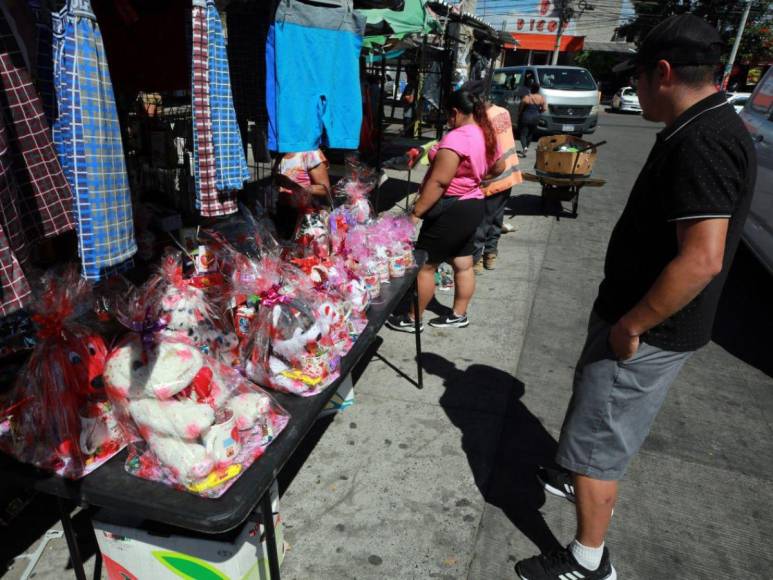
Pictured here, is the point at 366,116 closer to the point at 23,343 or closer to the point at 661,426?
the point at 661,426

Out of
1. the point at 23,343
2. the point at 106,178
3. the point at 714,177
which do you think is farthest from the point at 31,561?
the point at 714,177

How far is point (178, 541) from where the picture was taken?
5.54 ft

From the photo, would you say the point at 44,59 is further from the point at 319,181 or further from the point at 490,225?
the point at 490,225

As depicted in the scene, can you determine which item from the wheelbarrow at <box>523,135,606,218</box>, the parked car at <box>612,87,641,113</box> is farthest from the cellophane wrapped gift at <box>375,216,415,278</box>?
the parked car at <box>612,87,641,113</box>

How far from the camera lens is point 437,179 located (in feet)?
11.6

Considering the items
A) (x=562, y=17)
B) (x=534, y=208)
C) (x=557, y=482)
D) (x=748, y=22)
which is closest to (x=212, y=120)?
(x=557, y=482)

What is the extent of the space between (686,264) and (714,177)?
26cm

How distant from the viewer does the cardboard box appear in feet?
→ 5.57

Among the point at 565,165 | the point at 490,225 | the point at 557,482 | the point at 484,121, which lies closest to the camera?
the point at 557,482

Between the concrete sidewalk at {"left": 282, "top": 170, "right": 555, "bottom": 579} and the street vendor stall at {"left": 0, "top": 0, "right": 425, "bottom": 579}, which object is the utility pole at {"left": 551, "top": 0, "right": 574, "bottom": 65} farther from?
the street vendor stall at {"left": 0, "top": 0, "right": 425, "bottom": 579}

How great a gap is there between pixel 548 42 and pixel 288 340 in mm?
49032

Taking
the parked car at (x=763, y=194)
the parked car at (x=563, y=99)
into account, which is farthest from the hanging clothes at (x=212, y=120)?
the parked car at (x=563, y=99)

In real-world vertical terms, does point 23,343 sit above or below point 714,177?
below

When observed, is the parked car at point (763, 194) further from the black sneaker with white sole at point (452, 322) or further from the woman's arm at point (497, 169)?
the black sneaker with white sole at point (452, 322)
